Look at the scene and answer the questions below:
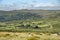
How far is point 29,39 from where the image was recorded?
6700 cm

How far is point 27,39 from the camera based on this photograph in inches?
2638

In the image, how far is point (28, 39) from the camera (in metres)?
67.1

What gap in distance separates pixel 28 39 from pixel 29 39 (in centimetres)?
38

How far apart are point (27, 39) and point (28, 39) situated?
1.24ft

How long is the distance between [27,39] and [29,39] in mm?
744
